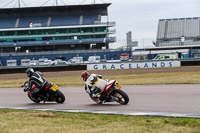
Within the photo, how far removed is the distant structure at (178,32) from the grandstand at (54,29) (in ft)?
31.3

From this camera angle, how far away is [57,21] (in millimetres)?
65562

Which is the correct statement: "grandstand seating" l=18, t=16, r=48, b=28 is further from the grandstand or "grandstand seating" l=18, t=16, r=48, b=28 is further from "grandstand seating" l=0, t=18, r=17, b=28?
"grandstand seating" l=0, t=18, r=17, b=28

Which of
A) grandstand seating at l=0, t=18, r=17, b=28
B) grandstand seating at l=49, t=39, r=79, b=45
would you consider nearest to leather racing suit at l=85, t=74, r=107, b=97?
grandstand seating at l=49, t=39, r=79, b=45

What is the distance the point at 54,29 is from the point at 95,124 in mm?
58681

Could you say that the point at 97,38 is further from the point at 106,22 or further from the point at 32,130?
the point at 32,130

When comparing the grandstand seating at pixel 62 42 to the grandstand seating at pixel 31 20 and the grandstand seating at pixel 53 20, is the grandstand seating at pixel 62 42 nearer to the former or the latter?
the grandstand seating at pixel 53 20

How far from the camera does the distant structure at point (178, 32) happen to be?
5416 centimetres

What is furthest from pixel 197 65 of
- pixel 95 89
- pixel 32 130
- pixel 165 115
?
pixel 32 130

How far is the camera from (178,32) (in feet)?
190

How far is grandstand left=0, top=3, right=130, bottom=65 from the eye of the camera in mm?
63312

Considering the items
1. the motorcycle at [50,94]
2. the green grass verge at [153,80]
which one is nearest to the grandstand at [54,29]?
the green grass verge at [153,80]

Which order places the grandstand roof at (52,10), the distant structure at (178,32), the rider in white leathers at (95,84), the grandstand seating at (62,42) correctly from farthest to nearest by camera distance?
the grandstand roof at (52,10), the grandstand seating at (62,42), the distant structure at (178,32), the rider in white leathers at (95,84)

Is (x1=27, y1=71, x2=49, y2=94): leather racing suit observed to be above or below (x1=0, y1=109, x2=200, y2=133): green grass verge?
above

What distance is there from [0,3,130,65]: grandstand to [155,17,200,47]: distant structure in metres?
9.53
